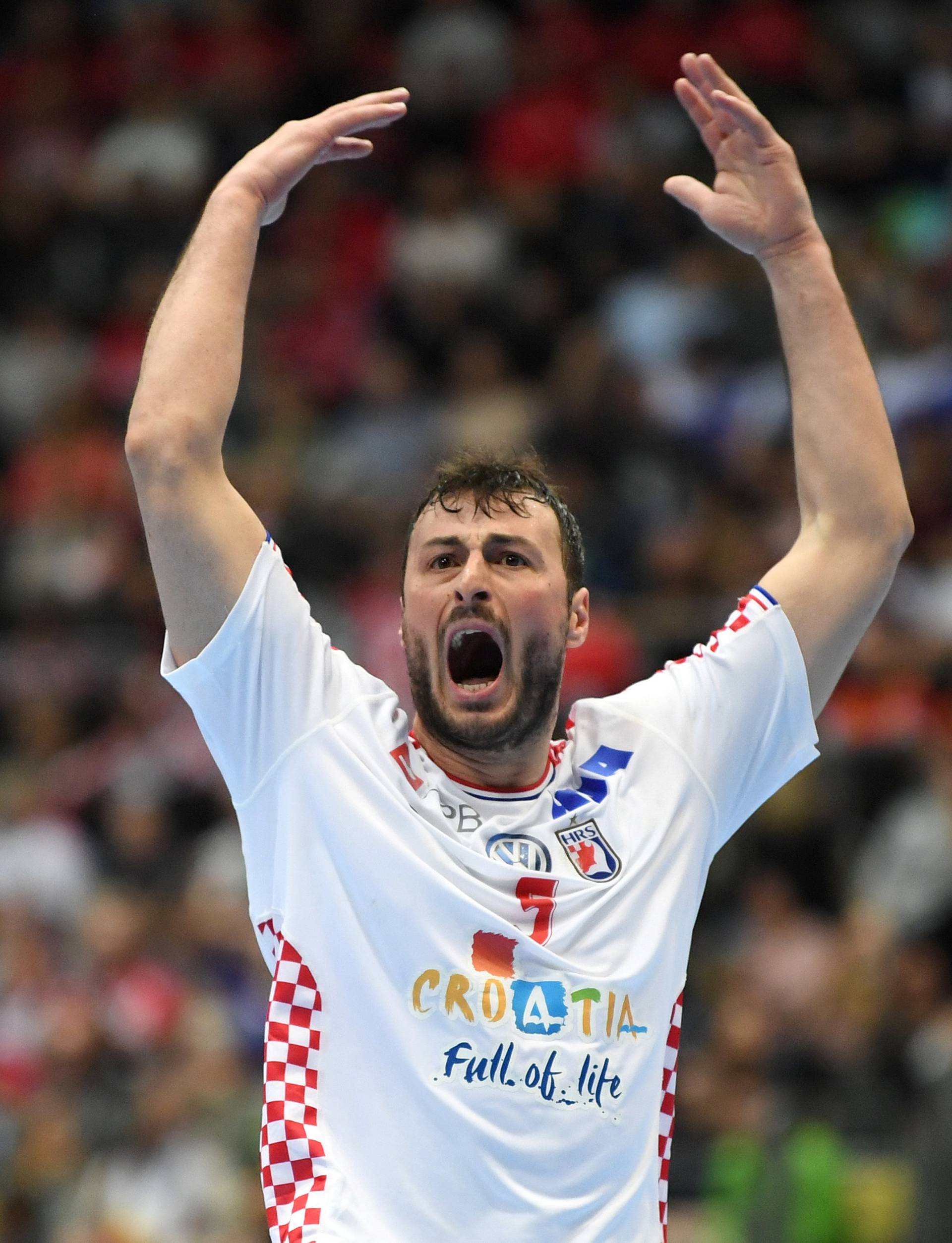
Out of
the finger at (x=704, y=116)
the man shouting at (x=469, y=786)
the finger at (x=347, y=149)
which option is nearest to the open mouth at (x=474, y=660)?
the man shouting at (x=469, y=786)

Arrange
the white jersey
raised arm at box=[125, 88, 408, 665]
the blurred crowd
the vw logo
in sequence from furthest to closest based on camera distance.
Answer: the blurred crowd
the vw logo
raised arm at box=[125, 88, 408, 665]
the white jersey

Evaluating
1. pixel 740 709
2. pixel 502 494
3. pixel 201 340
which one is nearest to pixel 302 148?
pixel 201 340

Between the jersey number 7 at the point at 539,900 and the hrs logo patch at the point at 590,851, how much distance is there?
12 centimetres

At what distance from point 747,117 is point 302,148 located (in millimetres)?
1184

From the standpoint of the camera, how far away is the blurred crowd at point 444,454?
8258 millimetres

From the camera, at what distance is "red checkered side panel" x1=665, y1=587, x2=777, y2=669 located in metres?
4.35

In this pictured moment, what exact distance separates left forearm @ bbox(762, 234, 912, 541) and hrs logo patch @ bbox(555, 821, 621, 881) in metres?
1.03

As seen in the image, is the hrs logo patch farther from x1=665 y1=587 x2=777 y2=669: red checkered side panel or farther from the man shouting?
x1=665 y1=587 x2=777 y2=669: red checkered side panel

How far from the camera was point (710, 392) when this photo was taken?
37.2ft

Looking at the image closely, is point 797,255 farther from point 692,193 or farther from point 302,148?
point 302,148

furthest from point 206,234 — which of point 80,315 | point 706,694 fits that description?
point 80,315

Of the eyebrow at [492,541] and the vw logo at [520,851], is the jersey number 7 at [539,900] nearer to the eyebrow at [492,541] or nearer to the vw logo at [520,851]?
the vw logo at [520,851]

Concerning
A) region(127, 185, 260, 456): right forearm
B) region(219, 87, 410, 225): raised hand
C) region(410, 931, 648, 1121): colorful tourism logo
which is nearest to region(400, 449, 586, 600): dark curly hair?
region(127, 185, 260, 456): right forearm

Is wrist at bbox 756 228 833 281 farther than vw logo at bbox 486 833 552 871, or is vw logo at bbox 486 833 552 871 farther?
wrist at bbox 756 228 833 281
